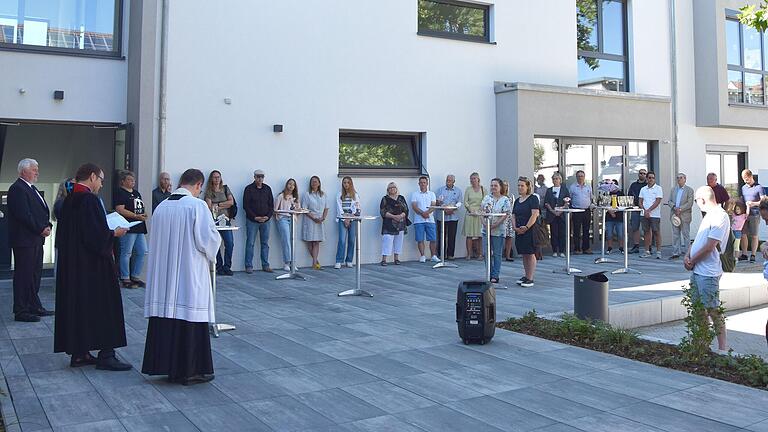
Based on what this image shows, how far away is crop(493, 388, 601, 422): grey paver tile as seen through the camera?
16.1ft

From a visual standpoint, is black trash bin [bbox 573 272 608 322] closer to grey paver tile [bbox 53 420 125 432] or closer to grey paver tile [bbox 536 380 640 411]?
grey paver tile [bbox 536 380 640 411]

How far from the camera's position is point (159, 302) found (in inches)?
217

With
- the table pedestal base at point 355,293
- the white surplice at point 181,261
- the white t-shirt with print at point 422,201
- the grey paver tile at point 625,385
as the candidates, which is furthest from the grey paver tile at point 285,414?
the white t-shirt with print at point 422,201

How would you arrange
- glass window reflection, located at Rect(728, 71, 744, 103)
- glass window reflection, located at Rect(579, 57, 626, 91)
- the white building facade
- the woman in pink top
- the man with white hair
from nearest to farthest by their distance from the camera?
the white building facade < the woman in pink top < the man with white hair < glass window reflection, located at Rect(579, 57, 626, 91) < glass window reflection, located at Rect(728, 71, 744, 103)

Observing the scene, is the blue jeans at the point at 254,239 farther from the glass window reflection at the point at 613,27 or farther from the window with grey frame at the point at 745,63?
the window with grey frame at the point at 745,63

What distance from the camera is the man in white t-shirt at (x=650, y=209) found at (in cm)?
1540

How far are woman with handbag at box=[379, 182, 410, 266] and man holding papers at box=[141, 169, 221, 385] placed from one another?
27.3 ft

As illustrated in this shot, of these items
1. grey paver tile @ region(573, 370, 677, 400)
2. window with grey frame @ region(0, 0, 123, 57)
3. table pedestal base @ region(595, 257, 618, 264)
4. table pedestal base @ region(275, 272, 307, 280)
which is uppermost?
window with grey frame @ region(0, 0, 123, 57)

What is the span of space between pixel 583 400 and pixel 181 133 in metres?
9.16

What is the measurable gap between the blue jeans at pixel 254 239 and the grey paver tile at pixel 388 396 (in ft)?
24.1

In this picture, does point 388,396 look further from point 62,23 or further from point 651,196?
point 651,196

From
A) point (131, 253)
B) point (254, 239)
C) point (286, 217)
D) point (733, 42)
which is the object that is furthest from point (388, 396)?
point (733, 42)

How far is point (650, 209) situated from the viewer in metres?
15.3

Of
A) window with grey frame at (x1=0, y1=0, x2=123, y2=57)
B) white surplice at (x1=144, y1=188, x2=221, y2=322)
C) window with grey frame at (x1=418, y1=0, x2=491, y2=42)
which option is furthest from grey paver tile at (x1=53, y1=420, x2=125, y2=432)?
window with grey frame at (x1=418, y1=0, x2=491, y2=42)
